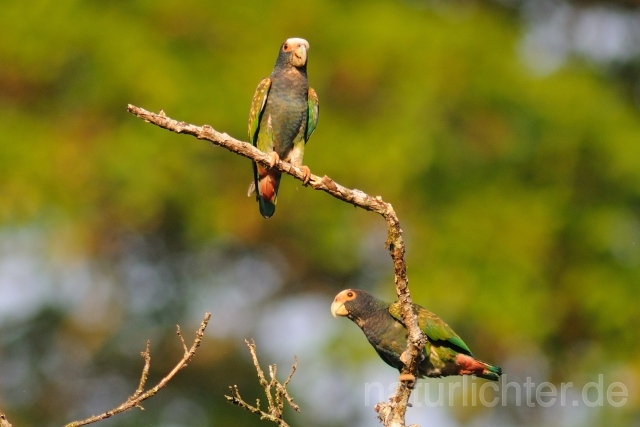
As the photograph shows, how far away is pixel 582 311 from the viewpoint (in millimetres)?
14141

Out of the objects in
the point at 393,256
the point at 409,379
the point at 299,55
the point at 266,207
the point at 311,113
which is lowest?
the point at 409,379

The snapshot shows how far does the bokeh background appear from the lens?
13.3 metres

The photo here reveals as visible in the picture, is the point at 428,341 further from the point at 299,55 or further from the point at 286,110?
the point at 299,55

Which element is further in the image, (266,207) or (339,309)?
(266,207)

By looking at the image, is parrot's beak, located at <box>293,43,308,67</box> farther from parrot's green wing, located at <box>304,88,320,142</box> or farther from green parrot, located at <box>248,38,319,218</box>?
parrot's green wing, located at <box>304,88,320,142</box>

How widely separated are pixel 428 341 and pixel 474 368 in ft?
1.07

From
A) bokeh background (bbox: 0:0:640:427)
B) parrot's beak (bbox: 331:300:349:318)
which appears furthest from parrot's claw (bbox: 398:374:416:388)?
bokeh background (bbox: 0:0:640:427)

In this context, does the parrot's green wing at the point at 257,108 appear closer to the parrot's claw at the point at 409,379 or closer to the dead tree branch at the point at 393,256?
the dead tree branch at the point at 393,256

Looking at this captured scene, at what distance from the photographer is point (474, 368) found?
5.68 m

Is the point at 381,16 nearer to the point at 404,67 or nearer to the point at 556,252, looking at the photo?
the point at 404,67

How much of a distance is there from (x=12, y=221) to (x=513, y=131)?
Answer: 609cm

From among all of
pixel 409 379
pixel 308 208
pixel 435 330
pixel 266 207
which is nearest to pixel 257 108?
pixel 266 207

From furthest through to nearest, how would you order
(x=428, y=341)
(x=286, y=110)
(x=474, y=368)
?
1. (x=286, y=110)
2. (x=474, y=368)
3. (x=428, y=341)

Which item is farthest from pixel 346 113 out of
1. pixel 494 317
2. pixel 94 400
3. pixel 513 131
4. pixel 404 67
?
pixel 94 400
